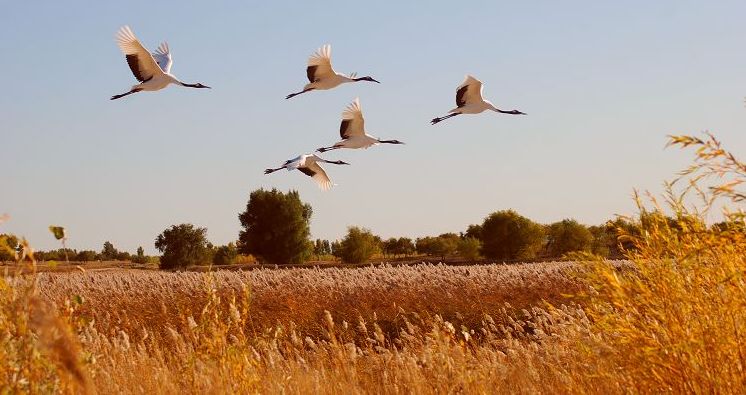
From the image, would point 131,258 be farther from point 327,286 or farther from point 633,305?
point 633,305

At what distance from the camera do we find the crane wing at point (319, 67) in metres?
11.2

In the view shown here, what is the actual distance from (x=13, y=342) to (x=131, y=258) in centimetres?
7093

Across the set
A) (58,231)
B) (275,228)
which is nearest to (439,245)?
(275,228)

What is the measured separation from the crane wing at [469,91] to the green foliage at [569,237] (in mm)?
36800

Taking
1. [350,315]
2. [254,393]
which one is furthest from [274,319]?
[254,393]

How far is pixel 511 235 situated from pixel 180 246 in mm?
21266

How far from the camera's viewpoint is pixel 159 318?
13.4 metres

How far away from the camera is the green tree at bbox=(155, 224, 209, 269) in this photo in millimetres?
50625

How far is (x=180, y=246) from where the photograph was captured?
50.9 metres

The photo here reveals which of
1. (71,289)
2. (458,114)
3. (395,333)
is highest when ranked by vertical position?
(458,114)

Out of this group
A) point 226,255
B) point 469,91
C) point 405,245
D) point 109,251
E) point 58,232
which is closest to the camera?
point 58,232

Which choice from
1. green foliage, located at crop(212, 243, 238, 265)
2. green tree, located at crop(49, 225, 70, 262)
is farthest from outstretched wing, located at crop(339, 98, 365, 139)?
green foliage, located at crop(212, 243, 238, 265)

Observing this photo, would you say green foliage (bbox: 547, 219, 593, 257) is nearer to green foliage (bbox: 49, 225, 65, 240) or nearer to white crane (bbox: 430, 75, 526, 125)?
white crane (bbox: 430, 75, 526, 125)

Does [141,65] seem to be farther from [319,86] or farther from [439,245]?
[439,245]
